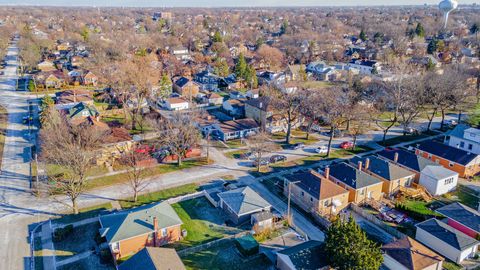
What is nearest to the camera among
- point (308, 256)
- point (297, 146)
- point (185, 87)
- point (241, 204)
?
point (308, 256)

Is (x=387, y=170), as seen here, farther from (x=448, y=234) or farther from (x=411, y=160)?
(x=448, y=234)

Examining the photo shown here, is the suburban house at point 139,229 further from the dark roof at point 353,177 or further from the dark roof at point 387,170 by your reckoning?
the dark roof at point 387,170

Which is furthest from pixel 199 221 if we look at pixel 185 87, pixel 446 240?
pixel 185 87

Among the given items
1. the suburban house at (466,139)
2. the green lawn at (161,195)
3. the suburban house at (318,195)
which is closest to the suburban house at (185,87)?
the green lawn at (161,195)

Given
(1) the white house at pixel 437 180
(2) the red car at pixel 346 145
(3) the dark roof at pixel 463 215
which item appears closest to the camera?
(3) the dark roof at pixel 463 215

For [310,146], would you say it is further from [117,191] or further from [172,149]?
[117,191]

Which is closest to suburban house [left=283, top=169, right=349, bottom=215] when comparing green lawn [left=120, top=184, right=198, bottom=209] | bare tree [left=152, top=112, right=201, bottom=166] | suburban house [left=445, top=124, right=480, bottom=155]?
green lawn [left=120, top=184, right=198, bottom=209]
